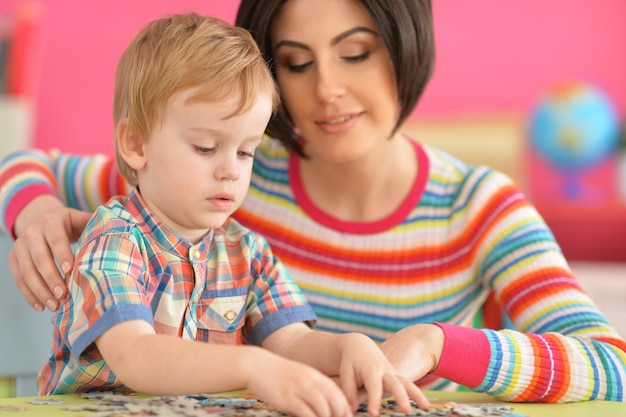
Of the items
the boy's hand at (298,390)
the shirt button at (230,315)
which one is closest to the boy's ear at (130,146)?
the shirt button at (230,315)

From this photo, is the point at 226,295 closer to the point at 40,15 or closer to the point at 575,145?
the point at 575,145

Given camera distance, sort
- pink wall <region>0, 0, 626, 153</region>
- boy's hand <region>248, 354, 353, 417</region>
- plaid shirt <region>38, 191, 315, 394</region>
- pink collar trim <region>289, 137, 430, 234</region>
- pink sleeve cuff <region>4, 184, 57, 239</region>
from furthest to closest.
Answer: pink wall <region>0, 0, 626, 153</region>, pink collar trim <region>289, 137, 430, 234</region>, pink sleeve cuff <region>4, 184, 57, 239</region>, plaid shirt <region>38, 191, 315, 394</region>, boy's hand <region>248, 354, 353, 417</region>

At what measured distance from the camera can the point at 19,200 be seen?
150cm

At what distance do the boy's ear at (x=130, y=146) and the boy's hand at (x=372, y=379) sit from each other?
363mm

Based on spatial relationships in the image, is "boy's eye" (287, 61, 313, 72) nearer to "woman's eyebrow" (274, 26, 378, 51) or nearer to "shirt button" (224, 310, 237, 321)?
"woman's eyebrow" (274, 26, 378, 51)

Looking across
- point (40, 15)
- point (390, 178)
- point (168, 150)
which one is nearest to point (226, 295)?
point (168, 150)

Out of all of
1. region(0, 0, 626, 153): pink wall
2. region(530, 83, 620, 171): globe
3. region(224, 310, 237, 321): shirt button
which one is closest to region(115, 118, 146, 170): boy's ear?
region(224, 310, 237, 321): shirt button

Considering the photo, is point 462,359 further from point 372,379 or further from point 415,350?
point 372,379

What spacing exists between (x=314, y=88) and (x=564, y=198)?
9.48ft

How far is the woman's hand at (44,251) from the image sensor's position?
121cm

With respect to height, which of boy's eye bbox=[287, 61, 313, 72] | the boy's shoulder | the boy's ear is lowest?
the boy's shoulder

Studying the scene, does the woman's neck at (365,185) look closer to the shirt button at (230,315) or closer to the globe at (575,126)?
the shirt button at (230,315)

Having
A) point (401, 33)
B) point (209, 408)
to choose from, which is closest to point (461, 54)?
point (401, 33)

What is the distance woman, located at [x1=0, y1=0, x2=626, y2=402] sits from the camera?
4.09 ft
